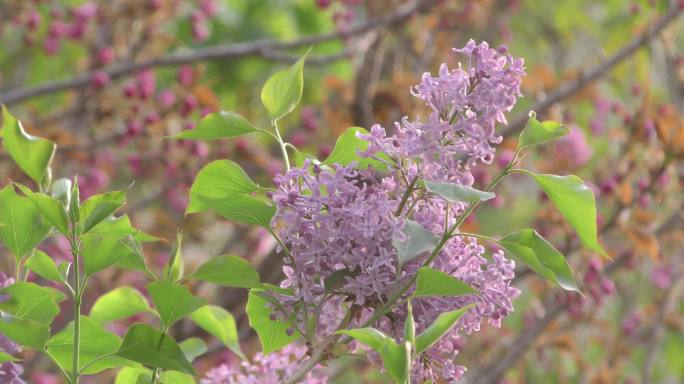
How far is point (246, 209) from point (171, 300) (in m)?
0.09

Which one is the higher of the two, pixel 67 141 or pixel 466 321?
pixel 466 321

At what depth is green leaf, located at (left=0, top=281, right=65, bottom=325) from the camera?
81 centimetres

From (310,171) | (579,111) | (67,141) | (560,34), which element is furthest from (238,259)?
(560,34)

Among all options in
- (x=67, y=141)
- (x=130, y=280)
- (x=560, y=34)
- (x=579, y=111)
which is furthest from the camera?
(x=560, y=34)

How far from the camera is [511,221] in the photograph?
4.22 metres

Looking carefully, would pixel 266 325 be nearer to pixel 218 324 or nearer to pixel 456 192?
pixel 218 324

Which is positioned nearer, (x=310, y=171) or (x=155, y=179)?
(x=310, y=171)

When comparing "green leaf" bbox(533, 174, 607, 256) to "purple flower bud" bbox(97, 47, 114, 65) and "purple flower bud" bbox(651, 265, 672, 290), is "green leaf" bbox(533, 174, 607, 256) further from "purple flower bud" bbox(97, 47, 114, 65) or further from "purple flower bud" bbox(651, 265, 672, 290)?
"purple flower bud" bbox(651, 265, 672, 290)

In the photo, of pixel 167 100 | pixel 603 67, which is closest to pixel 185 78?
pixel 167 100

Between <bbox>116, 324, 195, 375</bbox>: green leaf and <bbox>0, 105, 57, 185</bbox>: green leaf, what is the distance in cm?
17

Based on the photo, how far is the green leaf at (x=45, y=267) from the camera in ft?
2.73

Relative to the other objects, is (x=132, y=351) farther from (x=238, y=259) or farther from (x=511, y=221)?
(x=511, y=221)

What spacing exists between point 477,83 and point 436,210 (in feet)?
0.35

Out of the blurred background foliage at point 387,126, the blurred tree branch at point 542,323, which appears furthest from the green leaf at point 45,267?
the blurred tree branch at point 542,323
